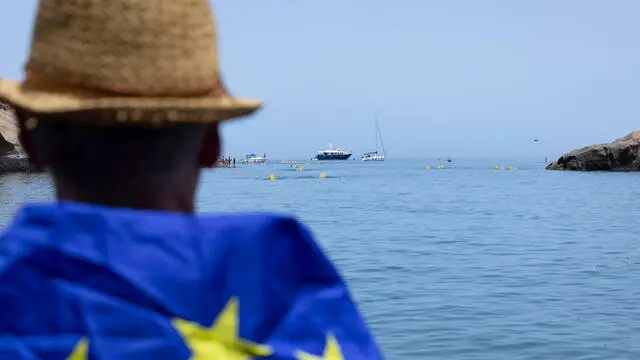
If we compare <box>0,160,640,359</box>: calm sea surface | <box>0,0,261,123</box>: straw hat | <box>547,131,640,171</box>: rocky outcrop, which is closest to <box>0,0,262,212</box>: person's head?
<box>0,0,261,123</box>: straw hat

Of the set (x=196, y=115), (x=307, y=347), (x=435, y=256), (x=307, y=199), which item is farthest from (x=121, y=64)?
(x=307, y=199)

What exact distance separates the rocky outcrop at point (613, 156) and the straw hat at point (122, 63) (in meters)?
82.7

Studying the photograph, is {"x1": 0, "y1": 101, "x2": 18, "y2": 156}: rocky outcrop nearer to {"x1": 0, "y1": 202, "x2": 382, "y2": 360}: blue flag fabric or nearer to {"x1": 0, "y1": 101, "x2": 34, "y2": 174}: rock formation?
{"x1": 0, "y1": 101, "x2": 34, "y2": 174}: rock formation

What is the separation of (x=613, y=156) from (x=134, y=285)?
3348 inches

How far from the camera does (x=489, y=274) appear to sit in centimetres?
2002

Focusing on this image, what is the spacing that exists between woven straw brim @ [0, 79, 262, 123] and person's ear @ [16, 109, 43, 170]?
3cm

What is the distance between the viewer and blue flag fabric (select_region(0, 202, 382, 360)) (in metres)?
1.20

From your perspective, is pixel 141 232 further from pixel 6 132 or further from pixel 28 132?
pixel 6 132

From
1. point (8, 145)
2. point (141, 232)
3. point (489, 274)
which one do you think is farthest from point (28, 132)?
point (8, 145)

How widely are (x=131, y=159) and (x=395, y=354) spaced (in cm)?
1129

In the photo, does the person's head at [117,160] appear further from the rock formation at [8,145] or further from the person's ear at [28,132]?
the rock formation at [8,145]

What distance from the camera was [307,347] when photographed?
133 centimetres

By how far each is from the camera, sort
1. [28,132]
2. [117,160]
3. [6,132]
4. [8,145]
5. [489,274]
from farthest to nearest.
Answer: [8,145] → [6,132] → [489,274] → [28,132] → [117,160]

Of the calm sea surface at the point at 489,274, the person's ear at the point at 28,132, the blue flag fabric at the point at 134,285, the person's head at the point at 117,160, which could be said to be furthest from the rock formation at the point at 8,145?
the blue flag fabric at the point at 134,285
